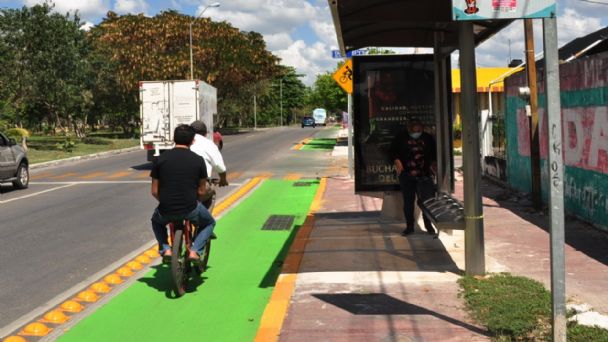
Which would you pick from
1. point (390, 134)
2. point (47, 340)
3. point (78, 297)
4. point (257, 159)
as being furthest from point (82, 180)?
point (47, 340)

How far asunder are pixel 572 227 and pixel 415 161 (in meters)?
2.58

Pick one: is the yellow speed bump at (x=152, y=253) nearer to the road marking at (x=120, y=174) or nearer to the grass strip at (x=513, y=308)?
the grass strip at (x=513, y=308)

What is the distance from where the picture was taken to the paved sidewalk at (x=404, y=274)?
508 cm

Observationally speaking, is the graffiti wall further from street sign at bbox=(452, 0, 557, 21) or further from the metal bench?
street sign at bbox=(452, 0, 557, 21)

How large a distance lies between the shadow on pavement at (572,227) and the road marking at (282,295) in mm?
2891

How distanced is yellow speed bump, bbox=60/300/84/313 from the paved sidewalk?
2.07 metres

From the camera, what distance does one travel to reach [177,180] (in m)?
6.41

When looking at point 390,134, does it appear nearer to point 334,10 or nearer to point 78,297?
point 334,10

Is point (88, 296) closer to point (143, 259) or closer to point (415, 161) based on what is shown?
point (143, 259)

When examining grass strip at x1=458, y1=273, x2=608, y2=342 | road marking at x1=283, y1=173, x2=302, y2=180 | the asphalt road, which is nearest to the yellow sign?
the asphalt road

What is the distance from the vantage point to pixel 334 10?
19.4ft

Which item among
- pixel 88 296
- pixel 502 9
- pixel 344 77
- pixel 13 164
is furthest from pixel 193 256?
pixel 13 164

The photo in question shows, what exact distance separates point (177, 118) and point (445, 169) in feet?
47.9

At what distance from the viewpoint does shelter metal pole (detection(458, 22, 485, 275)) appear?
6426 mm
